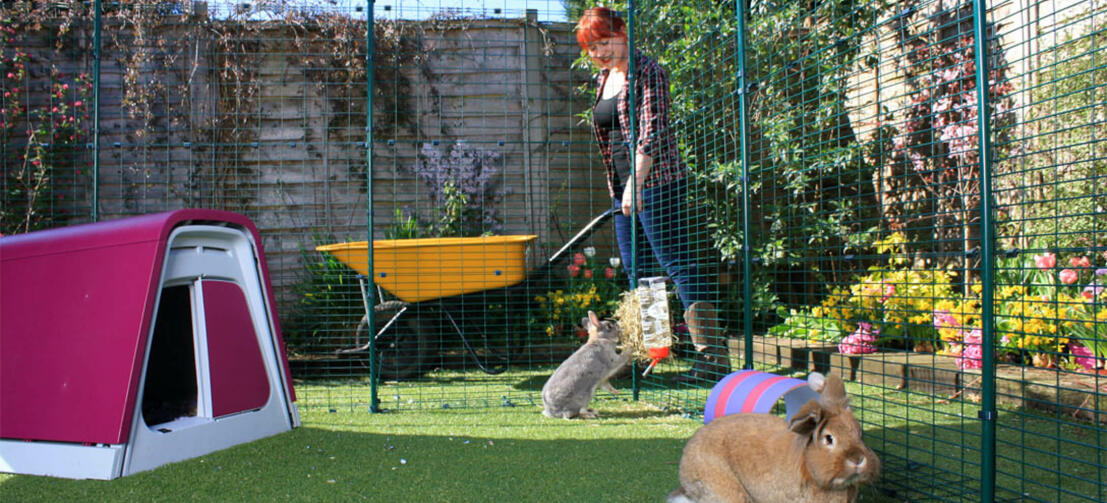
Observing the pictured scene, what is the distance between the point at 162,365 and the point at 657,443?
2.21 m

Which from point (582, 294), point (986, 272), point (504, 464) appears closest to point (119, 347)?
point (504, 464)

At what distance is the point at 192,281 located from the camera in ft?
8.63

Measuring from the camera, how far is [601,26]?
3.72m

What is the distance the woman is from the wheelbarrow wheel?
1511 mm

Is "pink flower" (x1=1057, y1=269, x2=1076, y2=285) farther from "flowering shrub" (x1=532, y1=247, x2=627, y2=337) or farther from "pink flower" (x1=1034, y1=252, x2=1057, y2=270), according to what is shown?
"flowering shrub" (x1=532, y1=247, x2=627, y2=337)

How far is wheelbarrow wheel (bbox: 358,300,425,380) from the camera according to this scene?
4.35m

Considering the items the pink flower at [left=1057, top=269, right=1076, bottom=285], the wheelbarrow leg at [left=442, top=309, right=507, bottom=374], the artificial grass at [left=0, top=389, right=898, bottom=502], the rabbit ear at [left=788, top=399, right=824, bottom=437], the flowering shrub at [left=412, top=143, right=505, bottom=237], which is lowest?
the artificial grass at [left=0, top=389, right=898, bottom=502]

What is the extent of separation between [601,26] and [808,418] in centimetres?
275

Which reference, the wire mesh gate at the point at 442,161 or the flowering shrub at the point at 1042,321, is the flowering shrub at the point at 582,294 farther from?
the flowering shrub at the point at 1042,321

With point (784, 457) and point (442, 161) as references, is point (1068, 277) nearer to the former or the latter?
point (784, 457)

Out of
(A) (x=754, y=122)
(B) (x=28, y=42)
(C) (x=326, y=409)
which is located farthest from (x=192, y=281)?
(B) (x=28, y=42)

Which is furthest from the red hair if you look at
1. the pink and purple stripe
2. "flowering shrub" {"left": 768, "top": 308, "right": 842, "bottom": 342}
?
the pink and purple stripe

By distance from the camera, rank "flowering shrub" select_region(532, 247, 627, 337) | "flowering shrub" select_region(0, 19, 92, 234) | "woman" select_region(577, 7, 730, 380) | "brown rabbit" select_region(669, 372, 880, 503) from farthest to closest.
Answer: "flowering shrub" select_region(532, 247, 627, 337)
"flowering shrub" select_region(0, 19, 92, 234)
"woman" select_region(577, 7, 730, 380)
"brown rabbit" select_region(669, 372, 880, 503)

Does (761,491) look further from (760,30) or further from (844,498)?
(760,30)
